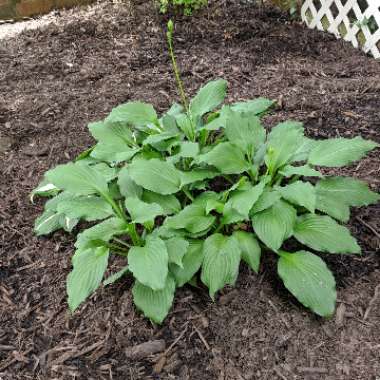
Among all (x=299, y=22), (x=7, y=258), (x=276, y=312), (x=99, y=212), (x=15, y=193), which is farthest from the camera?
(x=299, y=22)

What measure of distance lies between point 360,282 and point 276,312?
46 cm

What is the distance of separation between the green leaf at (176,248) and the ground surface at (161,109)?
0.89 feet

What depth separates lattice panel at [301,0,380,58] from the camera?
3775mm

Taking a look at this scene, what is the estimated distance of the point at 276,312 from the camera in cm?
199

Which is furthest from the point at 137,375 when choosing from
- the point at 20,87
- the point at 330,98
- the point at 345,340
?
the point at 20,87

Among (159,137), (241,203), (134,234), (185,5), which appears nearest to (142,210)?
(134,234)

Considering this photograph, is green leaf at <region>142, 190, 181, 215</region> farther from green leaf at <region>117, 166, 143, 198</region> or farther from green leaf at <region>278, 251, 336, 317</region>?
green leaf at <region>278, 251, 336, 317</region>

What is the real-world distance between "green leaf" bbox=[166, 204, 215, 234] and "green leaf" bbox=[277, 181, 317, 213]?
1.24 ft

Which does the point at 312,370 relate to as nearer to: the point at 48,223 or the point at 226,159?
the point at 226,159

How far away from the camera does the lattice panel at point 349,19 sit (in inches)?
149

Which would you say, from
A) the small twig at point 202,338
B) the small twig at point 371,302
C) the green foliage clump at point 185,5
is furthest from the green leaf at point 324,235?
the green foliage clump at point 185,5

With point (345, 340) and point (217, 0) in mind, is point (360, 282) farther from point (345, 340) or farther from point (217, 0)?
point (217, 0)

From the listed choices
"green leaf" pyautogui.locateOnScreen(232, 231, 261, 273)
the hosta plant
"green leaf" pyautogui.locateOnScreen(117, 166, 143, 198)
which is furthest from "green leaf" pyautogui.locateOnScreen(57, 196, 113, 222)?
"green leaf" pyautogui.locateOnScreen(232, 231, 261, 273)

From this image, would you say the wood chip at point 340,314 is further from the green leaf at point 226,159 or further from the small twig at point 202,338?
the green leaf at point 226,159
